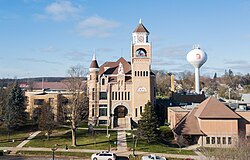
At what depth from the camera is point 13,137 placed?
42594 mm

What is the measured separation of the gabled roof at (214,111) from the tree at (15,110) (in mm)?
28814

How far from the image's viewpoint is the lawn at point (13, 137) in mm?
38250

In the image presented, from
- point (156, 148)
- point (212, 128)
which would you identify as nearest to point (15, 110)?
point (156, 148)

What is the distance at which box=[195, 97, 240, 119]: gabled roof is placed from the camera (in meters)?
39.4

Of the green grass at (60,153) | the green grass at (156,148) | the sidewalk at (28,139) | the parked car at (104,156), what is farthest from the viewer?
the sidewalk at (28,139)

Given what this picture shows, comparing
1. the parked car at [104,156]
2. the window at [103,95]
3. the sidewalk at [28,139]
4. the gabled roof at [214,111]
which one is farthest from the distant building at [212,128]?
the sidewalk at [28,139]

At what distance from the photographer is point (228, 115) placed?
39.4 metres

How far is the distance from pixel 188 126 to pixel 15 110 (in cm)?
2905

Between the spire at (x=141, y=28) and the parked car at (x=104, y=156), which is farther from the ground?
the spire at (x=141, y=28)

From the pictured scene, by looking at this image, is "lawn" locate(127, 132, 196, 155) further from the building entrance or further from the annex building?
the building entrance

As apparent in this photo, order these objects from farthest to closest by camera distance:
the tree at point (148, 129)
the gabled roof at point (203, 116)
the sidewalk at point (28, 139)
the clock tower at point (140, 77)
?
the clock tower at point (140, 77) < the gabled roof at point (203, 116) < the tree at point (148, 129) < the sidewalk at point (28, 139)

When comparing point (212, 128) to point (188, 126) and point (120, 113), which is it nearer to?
point (188, 126)

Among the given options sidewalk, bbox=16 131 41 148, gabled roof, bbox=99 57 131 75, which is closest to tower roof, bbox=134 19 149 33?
gabled roof, bbox=99 57 131 75

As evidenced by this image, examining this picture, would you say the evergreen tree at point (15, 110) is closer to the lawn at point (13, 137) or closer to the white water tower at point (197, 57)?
the lawn at point (13, 137)
